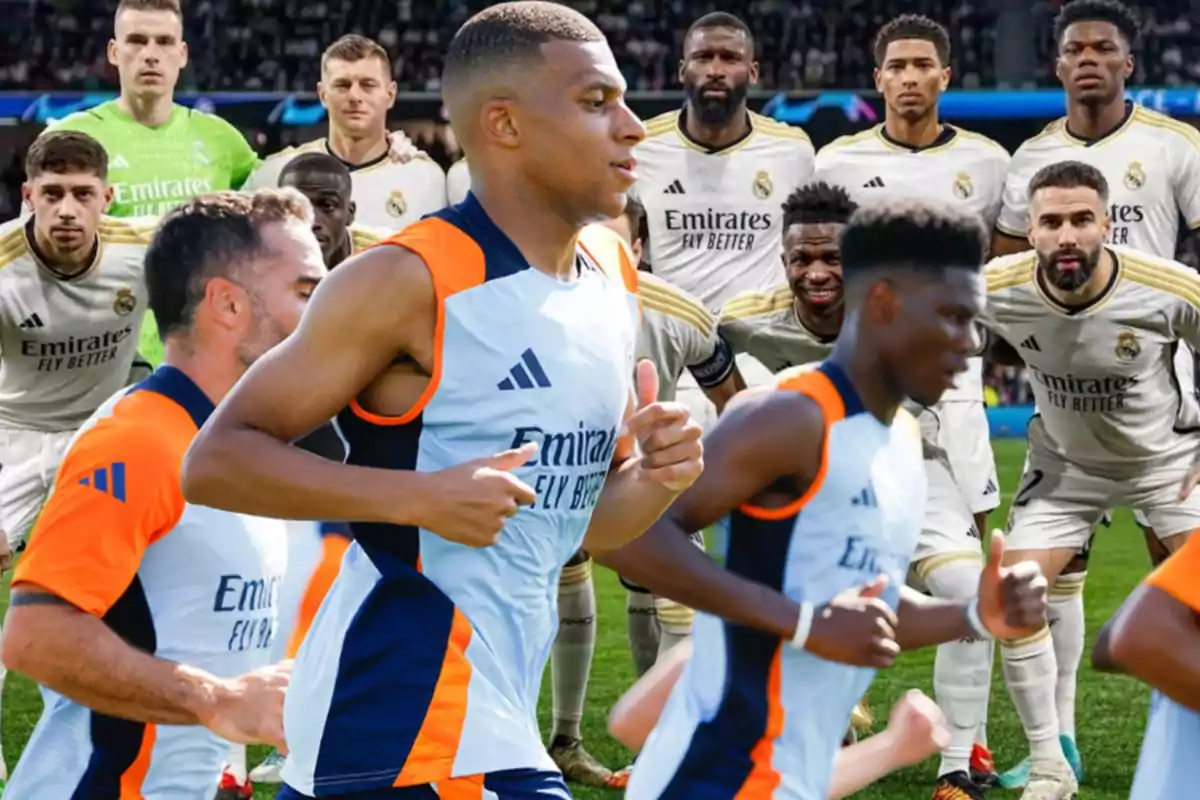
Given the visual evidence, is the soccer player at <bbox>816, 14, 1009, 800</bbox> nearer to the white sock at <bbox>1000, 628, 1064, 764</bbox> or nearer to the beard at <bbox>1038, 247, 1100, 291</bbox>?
the white sock at <bbox>1000, 628, 1064, 764</bbox>

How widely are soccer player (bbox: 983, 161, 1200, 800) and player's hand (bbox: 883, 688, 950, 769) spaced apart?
13.0ft

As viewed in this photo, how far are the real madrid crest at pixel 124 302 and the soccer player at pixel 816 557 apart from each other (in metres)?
4.80

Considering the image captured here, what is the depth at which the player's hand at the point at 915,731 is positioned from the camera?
3877 millimetres

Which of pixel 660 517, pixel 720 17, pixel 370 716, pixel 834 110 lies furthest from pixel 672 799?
pixel 834 110

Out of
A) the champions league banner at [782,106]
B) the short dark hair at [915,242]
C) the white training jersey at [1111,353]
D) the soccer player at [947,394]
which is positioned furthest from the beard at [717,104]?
the champions league banner at [782,106]

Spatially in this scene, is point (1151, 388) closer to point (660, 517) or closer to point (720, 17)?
point (720, 17)

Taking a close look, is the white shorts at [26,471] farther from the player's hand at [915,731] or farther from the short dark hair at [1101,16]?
the player's hand at [915,731]

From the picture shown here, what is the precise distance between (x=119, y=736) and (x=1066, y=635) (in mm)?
5747

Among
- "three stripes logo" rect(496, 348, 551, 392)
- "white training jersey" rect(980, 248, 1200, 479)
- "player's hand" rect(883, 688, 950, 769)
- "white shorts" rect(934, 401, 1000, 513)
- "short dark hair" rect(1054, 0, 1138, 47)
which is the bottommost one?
"white shorts" rect(934, 401, 1000, 513)

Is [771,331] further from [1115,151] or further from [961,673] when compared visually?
[1115,151]

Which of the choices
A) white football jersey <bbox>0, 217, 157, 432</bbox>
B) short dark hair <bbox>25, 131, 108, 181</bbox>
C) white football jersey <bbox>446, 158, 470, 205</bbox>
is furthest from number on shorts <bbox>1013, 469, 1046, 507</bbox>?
short dark hair <bbox>25, 131, 108, 181</bbox>

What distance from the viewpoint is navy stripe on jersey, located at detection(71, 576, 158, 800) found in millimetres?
3656

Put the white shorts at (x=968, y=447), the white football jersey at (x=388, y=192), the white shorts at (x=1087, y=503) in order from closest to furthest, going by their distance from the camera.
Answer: the white shorts at (x=1087, y=503) < the white shorts at (x=968, y=447) < the white football jersey at (x=388, y=192)

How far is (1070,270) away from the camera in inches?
315
